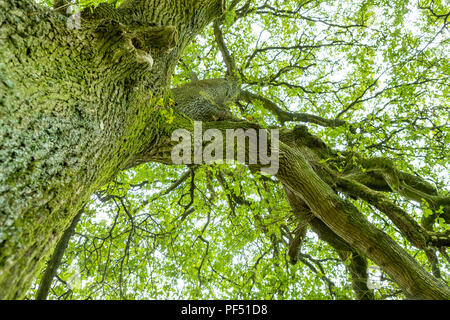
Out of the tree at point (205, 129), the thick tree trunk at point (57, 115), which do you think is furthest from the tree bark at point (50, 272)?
the thick tree trunk at point (57, 115)

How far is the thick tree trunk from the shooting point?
4.43 ft

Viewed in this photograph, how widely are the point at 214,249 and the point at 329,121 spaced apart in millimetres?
4415

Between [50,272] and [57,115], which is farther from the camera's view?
[50,272]

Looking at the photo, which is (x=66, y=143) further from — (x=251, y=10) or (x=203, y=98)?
(x=251, y=10)

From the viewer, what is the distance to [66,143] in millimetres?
1743

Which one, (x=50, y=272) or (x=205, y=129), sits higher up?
(x=205, y=129)

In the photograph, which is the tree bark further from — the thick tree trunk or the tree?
the thick tree trunk

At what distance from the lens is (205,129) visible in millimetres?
3471

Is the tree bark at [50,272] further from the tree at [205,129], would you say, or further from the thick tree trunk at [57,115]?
the thick tree trunk at [57,115]

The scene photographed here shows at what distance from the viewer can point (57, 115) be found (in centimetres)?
173

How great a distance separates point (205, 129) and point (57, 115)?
1.95m

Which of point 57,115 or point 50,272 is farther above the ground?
point 57,115

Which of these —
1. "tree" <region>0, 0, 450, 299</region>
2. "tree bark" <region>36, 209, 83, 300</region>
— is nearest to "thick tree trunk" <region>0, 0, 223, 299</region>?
"tree" <region>0, 0, 450, 299</region>

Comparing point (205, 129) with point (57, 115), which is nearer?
point (57, 115)
